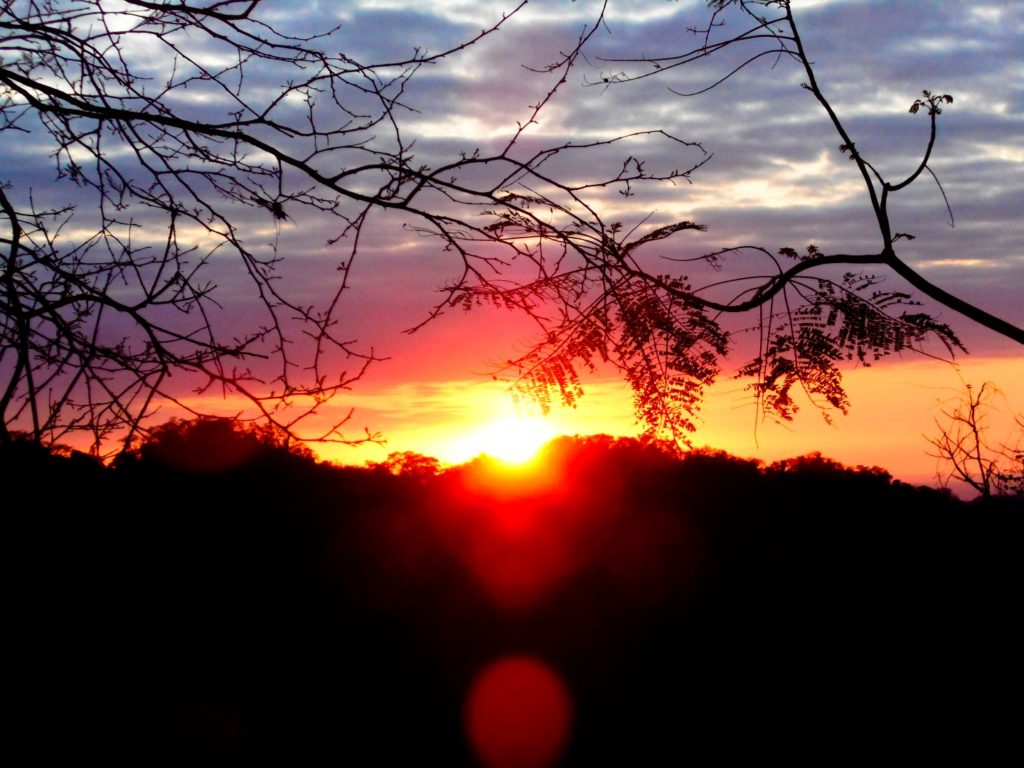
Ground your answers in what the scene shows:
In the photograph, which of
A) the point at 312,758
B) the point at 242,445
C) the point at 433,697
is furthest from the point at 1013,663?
the point at 242,445

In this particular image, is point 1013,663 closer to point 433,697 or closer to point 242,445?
point 433,697

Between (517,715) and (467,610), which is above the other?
(467,610)

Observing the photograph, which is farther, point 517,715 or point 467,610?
point 467,610

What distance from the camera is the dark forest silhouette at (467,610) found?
3.96 m

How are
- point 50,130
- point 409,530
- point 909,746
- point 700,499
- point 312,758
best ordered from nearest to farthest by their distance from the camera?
point 312,758, point 909,746, point 409,530, point 700,499, point 50,130

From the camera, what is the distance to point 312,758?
12.7 ft

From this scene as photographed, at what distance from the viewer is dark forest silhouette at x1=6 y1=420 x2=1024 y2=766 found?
3.96m

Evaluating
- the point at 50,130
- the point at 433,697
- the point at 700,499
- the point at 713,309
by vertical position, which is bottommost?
the point at 433,697

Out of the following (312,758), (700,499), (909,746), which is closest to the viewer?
(312,758)

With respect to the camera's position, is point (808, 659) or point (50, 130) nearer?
point (808, 659)

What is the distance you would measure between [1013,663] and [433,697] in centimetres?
259

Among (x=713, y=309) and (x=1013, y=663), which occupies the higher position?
(x=713, y=309)

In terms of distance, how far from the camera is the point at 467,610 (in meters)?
4.29

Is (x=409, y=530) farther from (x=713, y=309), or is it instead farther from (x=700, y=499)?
(x=713, y=309)
